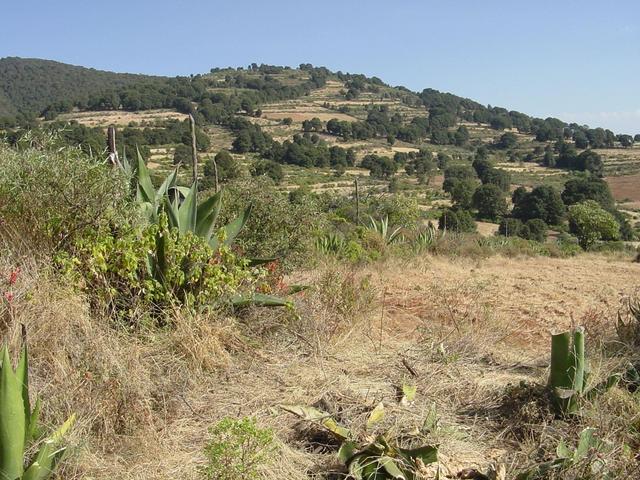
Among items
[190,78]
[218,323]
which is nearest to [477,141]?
[190,78]

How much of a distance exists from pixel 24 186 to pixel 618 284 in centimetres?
918

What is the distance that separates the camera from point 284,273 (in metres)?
6.48

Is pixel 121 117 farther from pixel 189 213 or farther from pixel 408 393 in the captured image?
pixel 408 393

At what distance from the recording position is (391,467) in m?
3.02

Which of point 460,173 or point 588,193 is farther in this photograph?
point 460,173

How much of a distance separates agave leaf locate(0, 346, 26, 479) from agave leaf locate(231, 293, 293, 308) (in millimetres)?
2174

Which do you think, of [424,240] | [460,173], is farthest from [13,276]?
[460,173]

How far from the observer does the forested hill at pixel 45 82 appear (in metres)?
87.9

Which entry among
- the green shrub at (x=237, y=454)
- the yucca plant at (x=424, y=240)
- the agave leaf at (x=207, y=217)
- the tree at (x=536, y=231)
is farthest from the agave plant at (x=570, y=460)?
the tree at (x=536, y=231)

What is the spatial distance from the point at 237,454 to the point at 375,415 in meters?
1.01

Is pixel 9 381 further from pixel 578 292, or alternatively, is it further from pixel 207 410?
pixel 578 292

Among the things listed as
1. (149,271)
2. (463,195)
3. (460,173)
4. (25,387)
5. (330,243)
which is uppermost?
(149,271)

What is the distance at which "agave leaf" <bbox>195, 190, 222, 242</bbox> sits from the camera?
5.14 m

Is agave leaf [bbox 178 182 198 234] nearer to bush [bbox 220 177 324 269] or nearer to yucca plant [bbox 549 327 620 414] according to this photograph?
bush [bbox 220 177 324 269]
